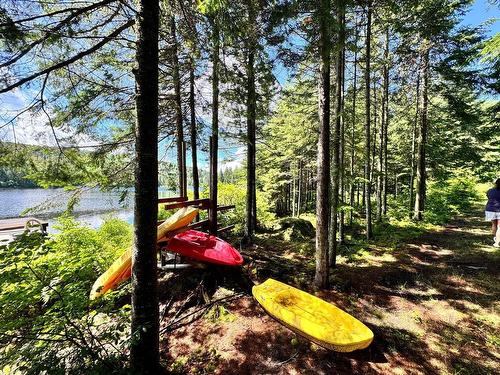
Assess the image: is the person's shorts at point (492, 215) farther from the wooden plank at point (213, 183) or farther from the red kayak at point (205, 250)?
the wooden plank at point (213, 183)

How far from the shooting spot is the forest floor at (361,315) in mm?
3920

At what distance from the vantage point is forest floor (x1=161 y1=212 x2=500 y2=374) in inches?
154

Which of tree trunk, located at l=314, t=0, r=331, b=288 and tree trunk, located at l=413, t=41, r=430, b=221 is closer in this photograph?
tree trunk, located at l=314, t=0, r=331, b=288

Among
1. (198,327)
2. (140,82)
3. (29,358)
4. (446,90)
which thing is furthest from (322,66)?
(446,90)

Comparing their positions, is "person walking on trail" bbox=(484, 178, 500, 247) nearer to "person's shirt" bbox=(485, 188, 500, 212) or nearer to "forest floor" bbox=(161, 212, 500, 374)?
"person's shirt" bbox=(485, 188, 500, 212)

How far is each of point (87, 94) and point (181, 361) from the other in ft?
16.2

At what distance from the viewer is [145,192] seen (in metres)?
3.15

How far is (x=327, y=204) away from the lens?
18.8 ft

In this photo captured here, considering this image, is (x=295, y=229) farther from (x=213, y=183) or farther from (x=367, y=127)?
(x=213, y=183)

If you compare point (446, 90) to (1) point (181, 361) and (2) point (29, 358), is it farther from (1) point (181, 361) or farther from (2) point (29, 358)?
(2) point (29, 358)

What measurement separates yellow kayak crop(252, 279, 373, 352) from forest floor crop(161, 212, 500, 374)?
25cm

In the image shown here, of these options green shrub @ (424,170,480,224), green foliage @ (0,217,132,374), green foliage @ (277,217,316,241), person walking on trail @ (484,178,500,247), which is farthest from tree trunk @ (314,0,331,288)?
green shrub @ (424,170,480,224)

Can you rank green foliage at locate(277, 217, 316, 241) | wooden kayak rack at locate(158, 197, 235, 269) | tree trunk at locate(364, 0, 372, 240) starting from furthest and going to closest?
green foliage at locate(277, 217, 316, 241)
tree trunk at locate(364, 0, 372, 240)
wooden kayak rack at locate(158, 197, 235, 269)

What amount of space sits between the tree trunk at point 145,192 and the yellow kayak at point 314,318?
Answer: 7.58 ft
